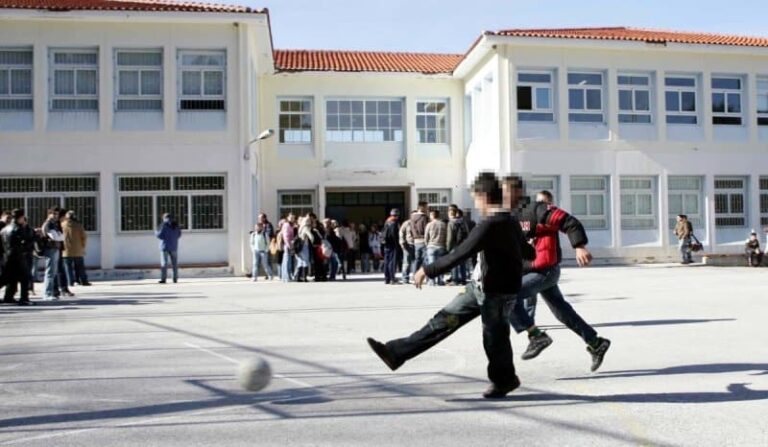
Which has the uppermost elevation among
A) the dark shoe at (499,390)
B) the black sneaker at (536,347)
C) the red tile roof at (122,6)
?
the red tile roof at (122,6)

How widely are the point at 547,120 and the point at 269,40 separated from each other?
32.1 ft

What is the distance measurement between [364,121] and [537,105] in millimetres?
6740

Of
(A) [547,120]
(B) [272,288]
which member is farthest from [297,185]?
(B) [272,288]

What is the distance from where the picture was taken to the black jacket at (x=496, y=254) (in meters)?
6.33

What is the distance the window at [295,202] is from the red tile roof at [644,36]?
30.4 ft

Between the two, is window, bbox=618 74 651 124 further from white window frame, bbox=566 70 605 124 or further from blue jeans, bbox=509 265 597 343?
blue jeans, bbox=509 265 597 343

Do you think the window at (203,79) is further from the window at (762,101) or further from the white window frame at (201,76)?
the window at (762,101)

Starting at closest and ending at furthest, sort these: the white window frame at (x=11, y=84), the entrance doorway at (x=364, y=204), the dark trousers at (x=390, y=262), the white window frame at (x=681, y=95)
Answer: the dark trousers at (x=390, y=262) → the white window frame at (x=11, y=84) → the white window frame at (x=681, y=95) → the entrance doorway at (x=364, y=204)

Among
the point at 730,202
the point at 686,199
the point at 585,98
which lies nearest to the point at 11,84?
the point at 585,98

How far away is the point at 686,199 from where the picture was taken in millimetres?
29859

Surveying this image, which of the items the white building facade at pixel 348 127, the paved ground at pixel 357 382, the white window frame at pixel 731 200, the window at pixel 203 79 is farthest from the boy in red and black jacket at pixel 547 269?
the white window frame at pixel 731 200

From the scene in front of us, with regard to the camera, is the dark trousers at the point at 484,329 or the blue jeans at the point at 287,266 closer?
the dark trousers at the point at 484,329

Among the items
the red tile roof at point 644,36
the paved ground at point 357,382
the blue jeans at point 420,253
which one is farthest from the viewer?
the red tile roof at point 644,36

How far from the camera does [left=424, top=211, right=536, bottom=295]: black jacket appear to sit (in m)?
6.33
